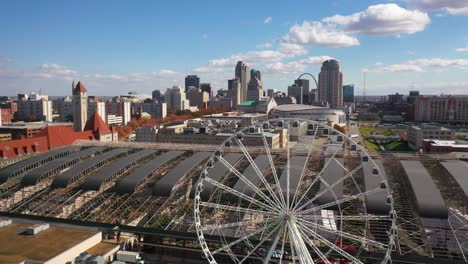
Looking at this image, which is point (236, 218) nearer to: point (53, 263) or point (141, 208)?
point (141, 208)

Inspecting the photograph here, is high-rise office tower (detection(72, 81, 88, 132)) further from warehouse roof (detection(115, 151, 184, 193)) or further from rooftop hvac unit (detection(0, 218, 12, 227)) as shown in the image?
rooftop hvac unit (detection(0, 218, 12, 227))

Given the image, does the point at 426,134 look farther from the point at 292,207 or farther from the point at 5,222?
the point at 5,222

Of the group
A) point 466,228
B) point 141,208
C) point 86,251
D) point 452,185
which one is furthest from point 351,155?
point 86,251

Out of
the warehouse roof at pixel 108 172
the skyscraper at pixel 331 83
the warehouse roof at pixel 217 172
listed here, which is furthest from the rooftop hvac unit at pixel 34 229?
the skyscraper at pixel 331 83

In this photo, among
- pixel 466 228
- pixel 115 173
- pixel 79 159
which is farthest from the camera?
pixel 79 159

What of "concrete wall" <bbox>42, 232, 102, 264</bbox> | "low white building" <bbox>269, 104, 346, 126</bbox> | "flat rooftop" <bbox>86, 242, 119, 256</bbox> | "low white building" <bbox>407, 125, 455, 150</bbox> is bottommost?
"flat rooftop" <bbox>86, 242, 119, 256</bbox>

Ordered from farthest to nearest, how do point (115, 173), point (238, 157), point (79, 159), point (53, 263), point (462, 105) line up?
1. point (462, 105)
2. point (79, 159)
3. point (238, 157)
4. point (115, 173)
5. point (53, 263)

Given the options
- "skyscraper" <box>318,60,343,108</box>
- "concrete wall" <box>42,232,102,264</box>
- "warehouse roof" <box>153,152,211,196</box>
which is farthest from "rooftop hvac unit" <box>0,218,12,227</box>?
"skyscraper" <box>318,60,343,108</box>
